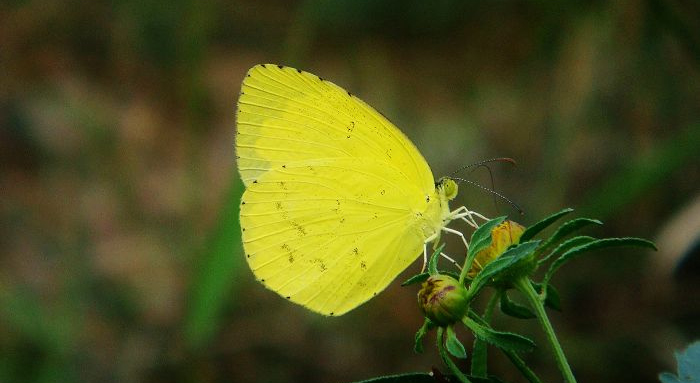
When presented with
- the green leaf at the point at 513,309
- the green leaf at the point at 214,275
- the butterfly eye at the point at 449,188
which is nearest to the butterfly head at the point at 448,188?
the butterfly eye at the point at 449,188

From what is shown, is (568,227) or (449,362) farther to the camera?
(568,227)

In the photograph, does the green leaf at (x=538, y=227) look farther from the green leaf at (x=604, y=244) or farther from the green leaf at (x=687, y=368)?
the green leaf at (x=687, y=368)

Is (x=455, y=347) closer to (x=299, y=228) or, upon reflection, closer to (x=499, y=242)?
(x=499, y=242)

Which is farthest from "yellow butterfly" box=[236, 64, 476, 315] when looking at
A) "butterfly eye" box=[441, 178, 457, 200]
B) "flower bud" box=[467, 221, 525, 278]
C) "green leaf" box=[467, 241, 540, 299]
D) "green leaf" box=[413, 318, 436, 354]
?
"green leaf" box=[467, 241, 540, 299]

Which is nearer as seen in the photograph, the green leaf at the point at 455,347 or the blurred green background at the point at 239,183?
the green leaf at the point at 455,347

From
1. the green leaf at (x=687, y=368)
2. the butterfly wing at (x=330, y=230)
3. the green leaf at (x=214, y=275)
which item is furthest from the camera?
the green leaf at (x=214, y=275)

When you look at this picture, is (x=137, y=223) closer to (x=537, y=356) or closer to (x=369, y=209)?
(x=537, y=356)

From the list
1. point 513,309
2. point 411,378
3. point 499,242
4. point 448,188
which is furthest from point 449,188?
point 411,378

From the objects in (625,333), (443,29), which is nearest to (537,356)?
(625,333)
